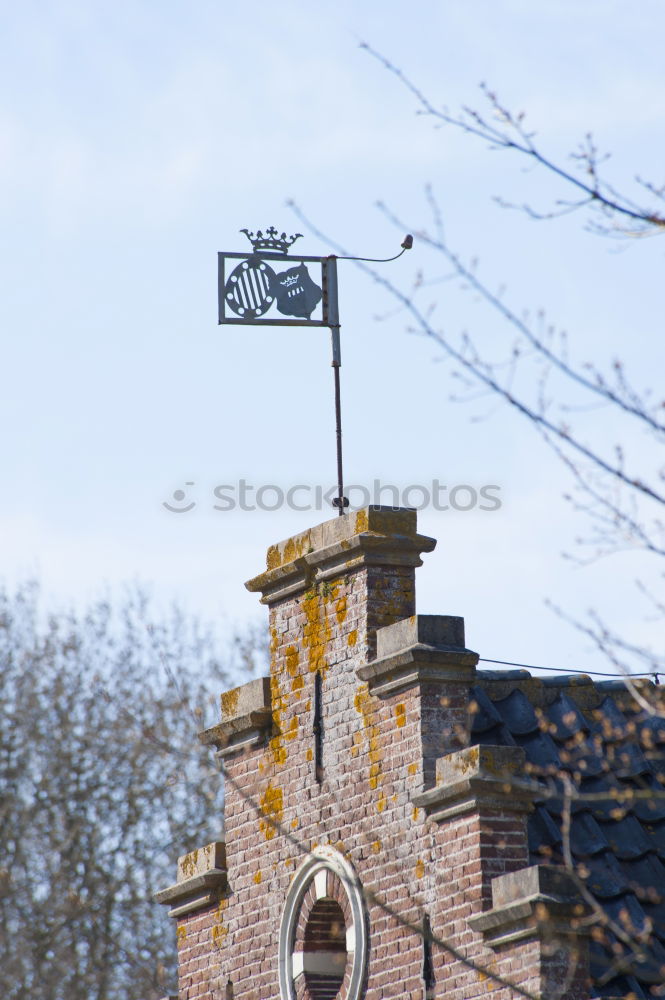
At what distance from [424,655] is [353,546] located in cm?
97

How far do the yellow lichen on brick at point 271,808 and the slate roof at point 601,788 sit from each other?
4.52 feet

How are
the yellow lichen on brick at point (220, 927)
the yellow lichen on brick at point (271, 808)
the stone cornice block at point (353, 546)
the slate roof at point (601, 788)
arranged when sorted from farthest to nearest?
1. the yellow lichen on brick at point (220, 927)
2. the yellow lichen on brick at point (271, 808)
3. the stone cornice block at point (353, 546)
4. the slate roof at point (601, 788)

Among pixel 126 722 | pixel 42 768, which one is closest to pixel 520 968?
pixel 126 722

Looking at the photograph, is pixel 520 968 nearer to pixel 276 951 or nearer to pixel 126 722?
pixel 276 951

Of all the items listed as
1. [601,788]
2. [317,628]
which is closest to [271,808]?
[317,628]

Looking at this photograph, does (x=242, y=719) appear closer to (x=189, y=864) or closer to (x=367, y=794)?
(x=189, y=864)

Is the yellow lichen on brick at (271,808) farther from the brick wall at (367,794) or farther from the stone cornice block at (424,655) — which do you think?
the stone cornice block at (424,655)

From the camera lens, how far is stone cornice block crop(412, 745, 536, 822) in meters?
9.87

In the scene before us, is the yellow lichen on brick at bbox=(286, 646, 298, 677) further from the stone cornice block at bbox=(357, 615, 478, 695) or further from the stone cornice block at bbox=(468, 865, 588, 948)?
the stone cornice block at bbox=(468, 865, 588, 948)

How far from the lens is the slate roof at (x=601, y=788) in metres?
9.67

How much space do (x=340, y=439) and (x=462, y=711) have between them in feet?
7.40

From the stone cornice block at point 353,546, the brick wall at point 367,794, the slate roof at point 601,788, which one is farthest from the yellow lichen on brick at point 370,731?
the stone cornice block at point 353,546

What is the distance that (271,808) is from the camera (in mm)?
11641

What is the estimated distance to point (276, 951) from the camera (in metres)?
11.3
